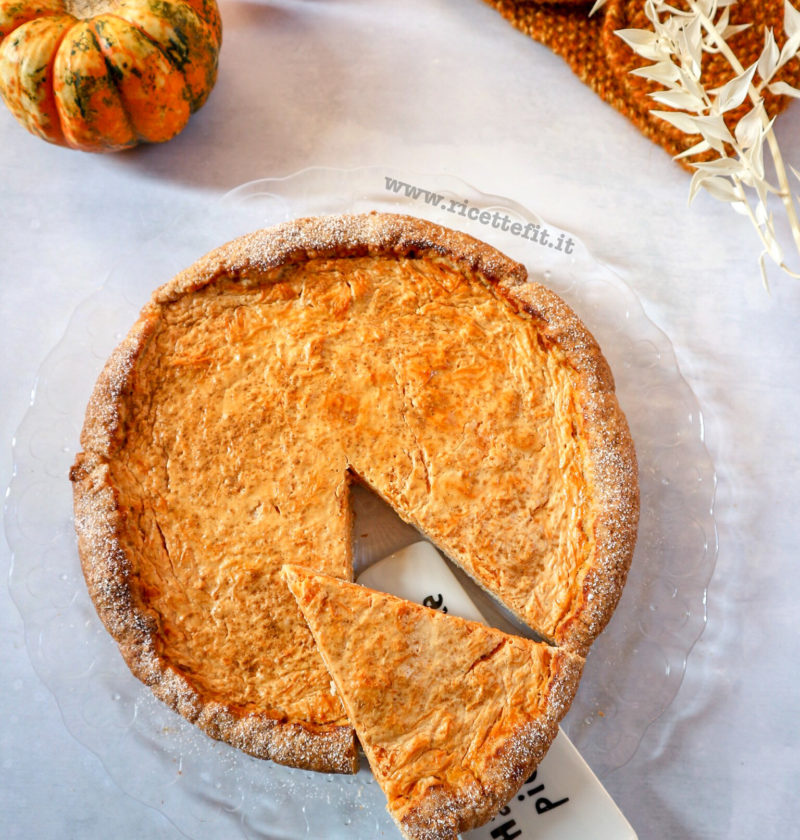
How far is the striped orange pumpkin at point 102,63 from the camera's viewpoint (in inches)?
110

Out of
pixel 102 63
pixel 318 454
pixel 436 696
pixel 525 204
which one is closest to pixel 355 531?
pixel 318 454

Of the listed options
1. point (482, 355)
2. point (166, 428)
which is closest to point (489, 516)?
point (482, 355)

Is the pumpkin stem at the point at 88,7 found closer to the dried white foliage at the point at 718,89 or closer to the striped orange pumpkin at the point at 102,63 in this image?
the striped orange pumpkin at the point at 102,63

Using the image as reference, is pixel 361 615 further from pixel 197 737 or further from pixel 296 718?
pixel 197 737

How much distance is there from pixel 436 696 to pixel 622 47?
2515 millimetres

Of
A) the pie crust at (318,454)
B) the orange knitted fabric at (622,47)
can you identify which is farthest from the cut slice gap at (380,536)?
the orange knitted fabric at (622,47)

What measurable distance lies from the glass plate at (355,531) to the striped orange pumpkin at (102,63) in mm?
428

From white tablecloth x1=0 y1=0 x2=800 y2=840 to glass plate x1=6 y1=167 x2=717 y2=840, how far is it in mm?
142

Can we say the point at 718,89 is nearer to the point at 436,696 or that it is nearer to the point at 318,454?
the point at 318,454

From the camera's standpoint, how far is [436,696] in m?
2.54

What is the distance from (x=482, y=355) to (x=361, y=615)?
38.7 inches

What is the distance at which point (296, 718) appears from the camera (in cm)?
260

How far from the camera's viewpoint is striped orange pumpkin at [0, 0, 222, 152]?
279cm

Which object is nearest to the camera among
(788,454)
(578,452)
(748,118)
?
(748,118)
